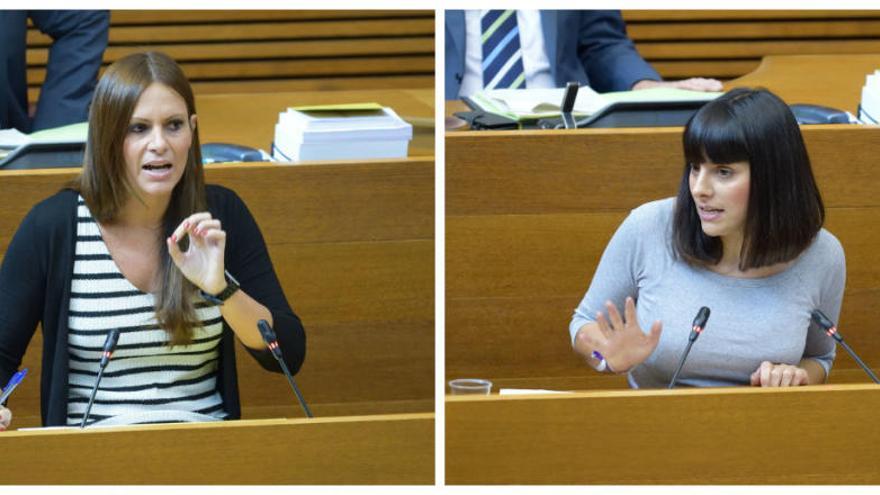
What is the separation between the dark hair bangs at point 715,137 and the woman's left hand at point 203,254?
51 centimetres

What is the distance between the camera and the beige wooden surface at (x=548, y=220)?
5.31ft

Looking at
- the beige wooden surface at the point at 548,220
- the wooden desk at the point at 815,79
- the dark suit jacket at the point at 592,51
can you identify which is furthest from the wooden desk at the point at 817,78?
the beige wooden surface at the point at 548,220

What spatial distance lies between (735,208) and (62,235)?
0.75 meters

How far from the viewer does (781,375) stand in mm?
1385

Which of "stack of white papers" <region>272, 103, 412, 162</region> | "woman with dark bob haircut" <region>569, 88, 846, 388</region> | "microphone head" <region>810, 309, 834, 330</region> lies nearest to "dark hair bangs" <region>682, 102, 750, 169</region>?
"woman with dark bob haircut" <region>569, 88, 846, 388</region>

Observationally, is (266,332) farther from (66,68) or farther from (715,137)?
(66,68)

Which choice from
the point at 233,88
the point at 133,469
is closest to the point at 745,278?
the point at 133,469

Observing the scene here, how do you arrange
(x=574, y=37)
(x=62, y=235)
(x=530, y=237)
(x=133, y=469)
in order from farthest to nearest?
1. (x=574, y=37)
2. (x=530, y=237)
3. (x=62, y=235)
4. (x=133, y=469)

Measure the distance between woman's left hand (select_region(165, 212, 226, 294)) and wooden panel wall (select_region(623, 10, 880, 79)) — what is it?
1.76 metres

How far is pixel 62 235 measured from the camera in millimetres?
1446

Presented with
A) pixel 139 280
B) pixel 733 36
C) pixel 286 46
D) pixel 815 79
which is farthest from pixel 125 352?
pixel 733 36

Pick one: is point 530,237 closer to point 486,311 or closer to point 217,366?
point 486,311

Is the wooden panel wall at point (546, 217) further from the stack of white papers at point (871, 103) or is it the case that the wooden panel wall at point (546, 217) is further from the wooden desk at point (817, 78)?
the wooden desk at point (817, 78)

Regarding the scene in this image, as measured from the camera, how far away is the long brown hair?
144 cm
